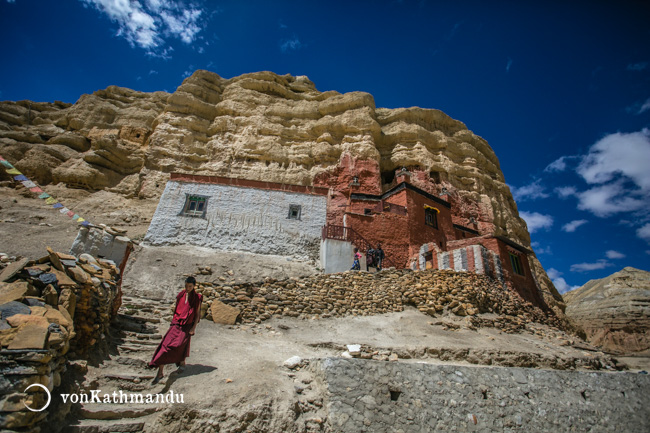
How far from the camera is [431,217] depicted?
19.2m

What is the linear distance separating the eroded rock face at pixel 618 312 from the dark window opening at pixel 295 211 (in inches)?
895

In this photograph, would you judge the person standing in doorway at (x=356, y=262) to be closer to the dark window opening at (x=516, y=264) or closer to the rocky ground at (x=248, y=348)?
the rocky ground at (x=248, y=348)

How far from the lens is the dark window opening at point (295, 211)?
636 inches

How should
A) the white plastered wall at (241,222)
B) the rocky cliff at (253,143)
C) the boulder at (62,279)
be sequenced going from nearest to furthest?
the boulder at (62,279) → the white plastered wall at (241,222) → the rocky cliff at (253,143)

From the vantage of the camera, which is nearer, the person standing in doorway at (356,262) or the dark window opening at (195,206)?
the person standing in doorway at (356,262)

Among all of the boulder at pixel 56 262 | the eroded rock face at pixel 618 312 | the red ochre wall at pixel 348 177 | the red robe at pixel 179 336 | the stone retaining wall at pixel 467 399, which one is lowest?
the stone retaining wall at pixel 467 399

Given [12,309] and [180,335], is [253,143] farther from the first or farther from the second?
[12,309]

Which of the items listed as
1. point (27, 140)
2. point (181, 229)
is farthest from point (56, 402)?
point (27, 140)

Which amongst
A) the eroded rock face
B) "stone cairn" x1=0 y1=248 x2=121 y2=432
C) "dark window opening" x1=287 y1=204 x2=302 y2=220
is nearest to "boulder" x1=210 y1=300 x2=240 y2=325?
"stone cairn" x1=0 y1=248 x2=121 y2=432

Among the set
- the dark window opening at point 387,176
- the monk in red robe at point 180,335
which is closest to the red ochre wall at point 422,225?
the dark window opening at point 387,176

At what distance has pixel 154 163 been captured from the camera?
82.1ft

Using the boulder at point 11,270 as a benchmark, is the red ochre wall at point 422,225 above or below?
above

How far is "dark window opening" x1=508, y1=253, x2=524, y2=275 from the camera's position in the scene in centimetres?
1512

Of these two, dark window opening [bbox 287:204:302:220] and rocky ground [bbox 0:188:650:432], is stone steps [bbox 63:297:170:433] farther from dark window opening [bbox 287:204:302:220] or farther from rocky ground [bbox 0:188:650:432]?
dark window opening [bbox 287:204:302:220]
